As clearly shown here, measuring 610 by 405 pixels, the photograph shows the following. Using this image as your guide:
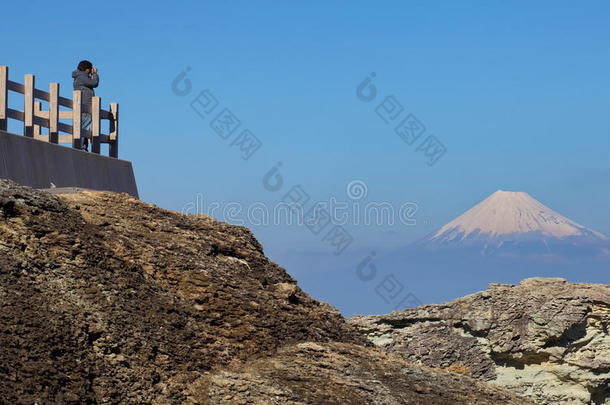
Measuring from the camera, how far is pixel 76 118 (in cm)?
2247

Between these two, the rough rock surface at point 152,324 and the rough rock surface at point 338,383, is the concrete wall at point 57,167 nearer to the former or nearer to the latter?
the rough rock surface at point 152,324

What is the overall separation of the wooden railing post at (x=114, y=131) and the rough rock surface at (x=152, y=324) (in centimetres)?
1185

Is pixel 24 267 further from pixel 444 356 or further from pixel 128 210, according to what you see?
pixel 444 356

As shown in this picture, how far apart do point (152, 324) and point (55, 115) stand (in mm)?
12937

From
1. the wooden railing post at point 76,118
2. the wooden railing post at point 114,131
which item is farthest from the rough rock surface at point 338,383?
the wooden railing post at point 114,131

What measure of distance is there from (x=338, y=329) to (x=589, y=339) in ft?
28.5

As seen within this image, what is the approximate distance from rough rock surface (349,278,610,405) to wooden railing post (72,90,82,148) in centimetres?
934

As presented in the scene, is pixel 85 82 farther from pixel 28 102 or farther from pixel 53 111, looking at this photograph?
pixel 28 102

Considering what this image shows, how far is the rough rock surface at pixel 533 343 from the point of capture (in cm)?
1867

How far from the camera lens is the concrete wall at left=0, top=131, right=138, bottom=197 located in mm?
18594

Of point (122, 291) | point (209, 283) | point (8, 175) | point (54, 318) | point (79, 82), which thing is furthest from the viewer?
point (79, 82)

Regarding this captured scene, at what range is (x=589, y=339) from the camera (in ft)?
62.1

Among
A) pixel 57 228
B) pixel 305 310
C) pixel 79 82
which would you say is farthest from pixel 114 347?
pixel 79 82

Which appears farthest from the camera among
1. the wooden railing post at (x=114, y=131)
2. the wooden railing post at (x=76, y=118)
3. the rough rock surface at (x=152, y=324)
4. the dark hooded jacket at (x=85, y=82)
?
the wooden railing post at (x=114, y=131)
